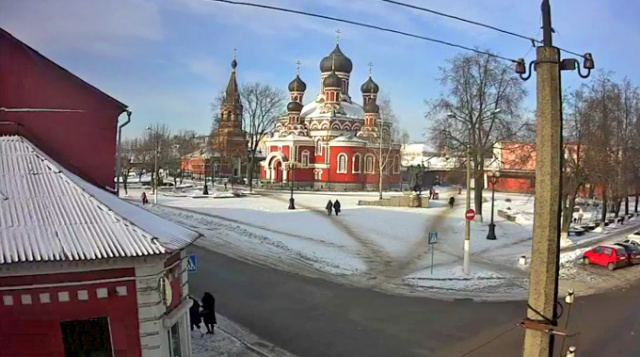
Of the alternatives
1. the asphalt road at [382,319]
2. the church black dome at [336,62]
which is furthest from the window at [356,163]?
the asphalt road at [382,319]

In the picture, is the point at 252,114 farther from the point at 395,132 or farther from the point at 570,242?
the point at 570,242

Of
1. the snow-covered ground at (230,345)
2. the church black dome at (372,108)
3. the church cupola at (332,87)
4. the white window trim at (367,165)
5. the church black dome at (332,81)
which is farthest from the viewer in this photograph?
the church black dome at (372,108)

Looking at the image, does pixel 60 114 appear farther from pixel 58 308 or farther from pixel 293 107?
pixel 293 107

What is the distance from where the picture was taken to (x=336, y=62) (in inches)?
3177

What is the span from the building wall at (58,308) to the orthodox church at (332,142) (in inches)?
2487

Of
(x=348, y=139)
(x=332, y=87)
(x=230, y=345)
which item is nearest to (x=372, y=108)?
(x=332, y=87)

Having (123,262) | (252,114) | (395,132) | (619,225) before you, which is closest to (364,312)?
(123,262)

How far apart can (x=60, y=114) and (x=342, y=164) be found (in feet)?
208

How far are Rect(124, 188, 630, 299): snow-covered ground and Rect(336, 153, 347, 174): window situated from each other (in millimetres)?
31048

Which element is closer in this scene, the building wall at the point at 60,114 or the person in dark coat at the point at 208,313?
the building wall at the point at 60,114

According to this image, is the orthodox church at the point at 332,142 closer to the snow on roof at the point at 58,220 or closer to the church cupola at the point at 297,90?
the church cupola at the point at 297,90

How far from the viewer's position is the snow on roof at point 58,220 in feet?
27.4

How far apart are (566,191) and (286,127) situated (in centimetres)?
5180

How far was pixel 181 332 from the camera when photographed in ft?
36.4
